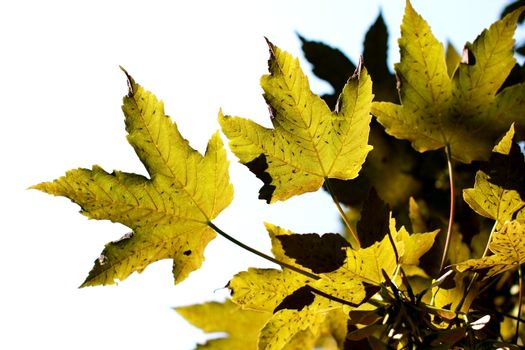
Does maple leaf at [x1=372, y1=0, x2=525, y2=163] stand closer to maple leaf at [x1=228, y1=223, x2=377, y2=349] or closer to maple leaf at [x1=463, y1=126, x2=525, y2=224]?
maple leaf at [x1=463, y1=126, x2=525, y2=224]

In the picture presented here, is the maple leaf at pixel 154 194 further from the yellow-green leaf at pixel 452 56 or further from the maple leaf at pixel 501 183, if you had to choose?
the yellow-green leaf at pixel 452 56

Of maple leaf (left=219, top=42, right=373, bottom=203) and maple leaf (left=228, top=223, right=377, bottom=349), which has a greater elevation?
maple leaf (left=219, top=42, right=373, bottom=203)

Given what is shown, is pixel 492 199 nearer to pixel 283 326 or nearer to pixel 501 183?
pixel 501 183

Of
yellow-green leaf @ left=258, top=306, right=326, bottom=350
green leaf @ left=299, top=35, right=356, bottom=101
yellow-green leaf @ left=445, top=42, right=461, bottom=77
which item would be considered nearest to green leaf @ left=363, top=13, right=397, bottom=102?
green leaf @ left=299, top=35, right=356, bottom=101

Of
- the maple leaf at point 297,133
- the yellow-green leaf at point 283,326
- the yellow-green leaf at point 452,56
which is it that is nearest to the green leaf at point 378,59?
the yellow-green leaf at point 452,56

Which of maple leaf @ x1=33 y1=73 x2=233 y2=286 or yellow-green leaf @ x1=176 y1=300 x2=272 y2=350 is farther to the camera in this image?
yellow-green leaf @ x1=176 y1=300 x2=272 y2=350

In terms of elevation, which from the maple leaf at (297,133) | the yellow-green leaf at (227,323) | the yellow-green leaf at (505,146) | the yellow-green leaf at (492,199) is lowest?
the yellow-green leaf at (227,323)

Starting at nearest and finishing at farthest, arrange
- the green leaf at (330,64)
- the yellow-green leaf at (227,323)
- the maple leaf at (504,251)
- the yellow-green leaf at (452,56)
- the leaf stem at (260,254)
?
the maple leaf at (504,251) < the leaf stem at (260,254) < the yellow-green leaf at (227,323) < the green leaf at (330,64) < the yellow-green leaf at (452,56)

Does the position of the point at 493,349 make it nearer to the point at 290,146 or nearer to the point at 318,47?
the point at 290,146
